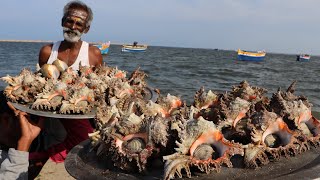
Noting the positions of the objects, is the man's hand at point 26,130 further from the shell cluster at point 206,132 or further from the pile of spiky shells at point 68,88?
the shell cluster at point 206,132

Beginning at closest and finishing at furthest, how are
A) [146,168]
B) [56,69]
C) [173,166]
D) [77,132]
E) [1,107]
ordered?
1. [173,166]
2. [146,168]
3. [1,107]
4. [56,69]
5. [77,132]

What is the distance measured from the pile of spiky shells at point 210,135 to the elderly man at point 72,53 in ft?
7.19

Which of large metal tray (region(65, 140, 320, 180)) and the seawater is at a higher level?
large metal tray (region(65, 140, 320, 180))

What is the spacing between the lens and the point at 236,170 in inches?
67.1

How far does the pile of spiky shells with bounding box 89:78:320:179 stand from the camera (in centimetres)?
169

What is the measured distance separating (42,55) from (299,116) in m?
3.75

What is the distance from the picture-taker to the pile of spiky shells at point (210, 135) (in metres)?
1.69

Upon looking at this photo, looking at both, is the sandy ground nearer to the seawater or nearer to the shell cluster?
the shell cluster

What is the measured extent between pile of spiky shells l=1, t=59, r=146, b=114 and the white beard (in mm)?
576

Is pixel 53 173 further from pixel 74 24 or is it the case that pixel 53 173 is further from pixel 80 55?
pixel 74 24

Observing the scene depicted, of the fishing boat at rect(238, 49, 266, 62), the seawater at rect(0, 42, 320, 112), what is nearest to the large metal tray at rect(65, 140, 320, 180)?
the seawater at rect(0, 42, 320, 112)

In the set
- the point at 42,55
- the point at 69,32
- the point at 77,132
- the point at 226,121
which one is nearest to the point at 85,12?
the point at 69,32

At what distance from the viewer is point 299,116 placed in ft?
6.53

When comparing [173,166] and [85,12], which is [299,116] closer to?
[173,166]
